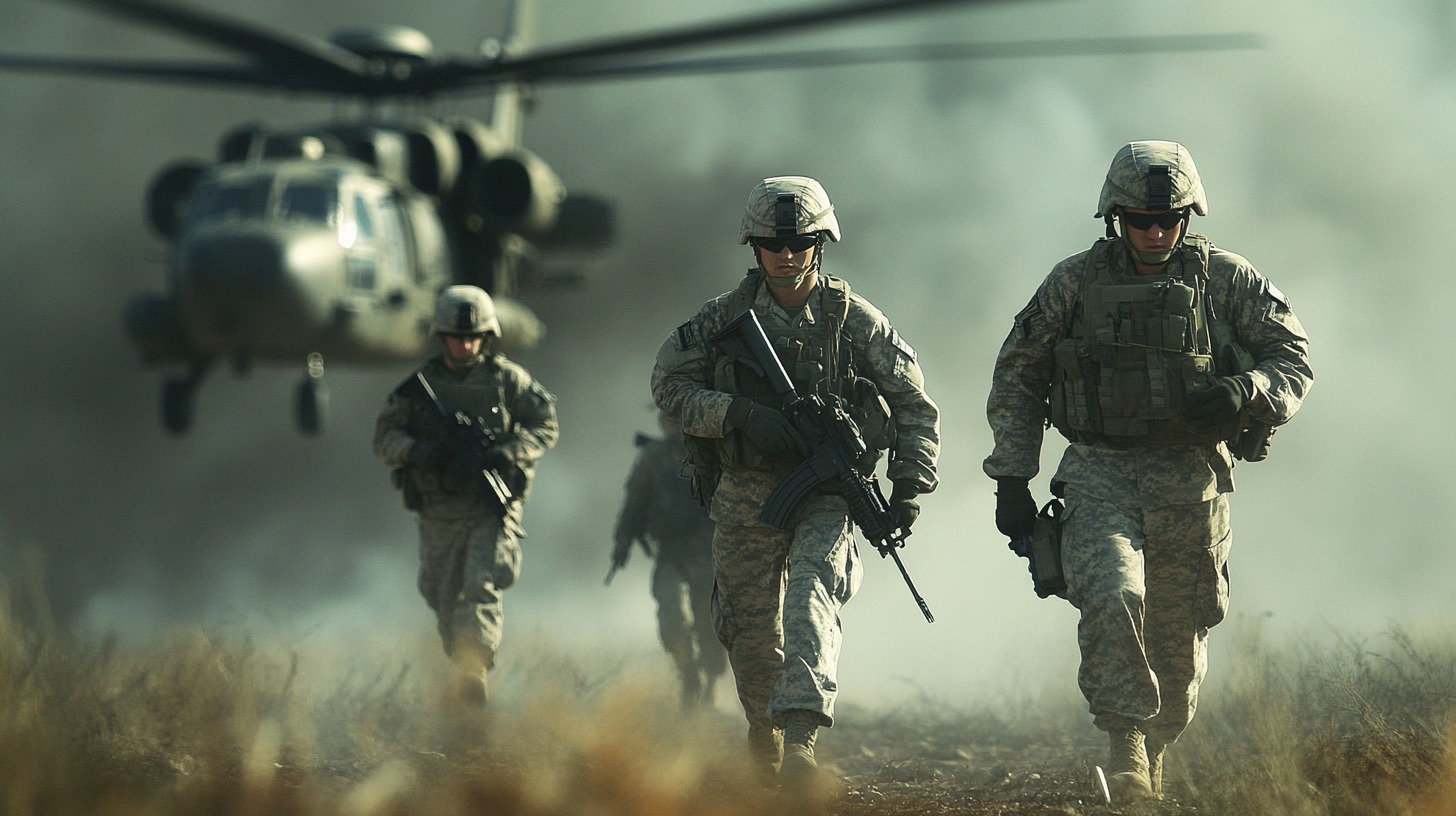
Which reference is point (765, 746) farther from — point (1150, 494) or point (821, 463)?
point (1150, 494)

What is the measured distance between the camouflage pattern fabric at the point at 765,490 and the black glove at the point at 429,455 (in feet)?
6.71

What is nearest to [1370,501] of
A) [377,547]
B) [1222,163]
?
[1222,163]

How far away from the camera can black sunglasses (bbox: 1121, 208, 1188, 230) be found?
5.33m

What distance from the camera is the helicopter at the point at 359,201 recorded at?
44.1 ft

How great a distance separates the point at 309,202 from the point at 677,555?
6.01 meters

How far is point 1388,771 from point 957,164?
1485cm

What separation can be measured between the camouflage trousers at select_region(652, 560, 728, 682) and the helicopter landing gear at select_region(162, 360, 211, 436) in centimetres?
789

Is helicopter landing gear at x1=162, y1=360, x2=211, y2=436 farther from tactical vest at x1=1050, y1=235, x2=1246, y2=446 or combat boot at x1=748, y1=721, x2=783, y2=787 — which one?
tactical vest at x1=1050, y1=235, x2=1246, y2=446

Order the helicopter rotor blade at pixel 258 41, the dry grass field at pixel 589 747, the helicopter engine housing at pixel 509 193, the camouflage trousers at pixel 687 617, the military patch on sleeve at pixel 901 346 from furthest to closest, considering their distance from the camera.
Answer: the helicopter engine housing at pixel 509 193
the helicopter rotor blade at pixel 258 41
the camouflage trousers at pixel 687 617
the military patch on sleeve at pixel 901 346
the dry grass field at pixel 589 747

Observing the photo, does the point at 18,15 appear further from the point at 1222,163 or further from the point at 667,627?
the point at 667,627

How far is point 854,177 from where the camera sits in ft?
64.7

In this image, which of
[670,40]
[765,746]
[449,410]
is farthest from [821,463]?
[670,40]

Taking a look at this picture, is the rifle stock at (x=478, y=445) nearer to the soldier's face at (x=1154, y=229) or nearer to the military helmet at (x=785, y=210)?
the military helmet at (x=785, y=210)

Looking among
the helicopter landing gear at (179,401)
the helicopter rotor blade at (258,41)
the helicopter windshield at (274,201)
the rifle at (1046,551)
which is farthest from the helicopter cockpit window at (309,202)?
the rifle at (1046,551)
